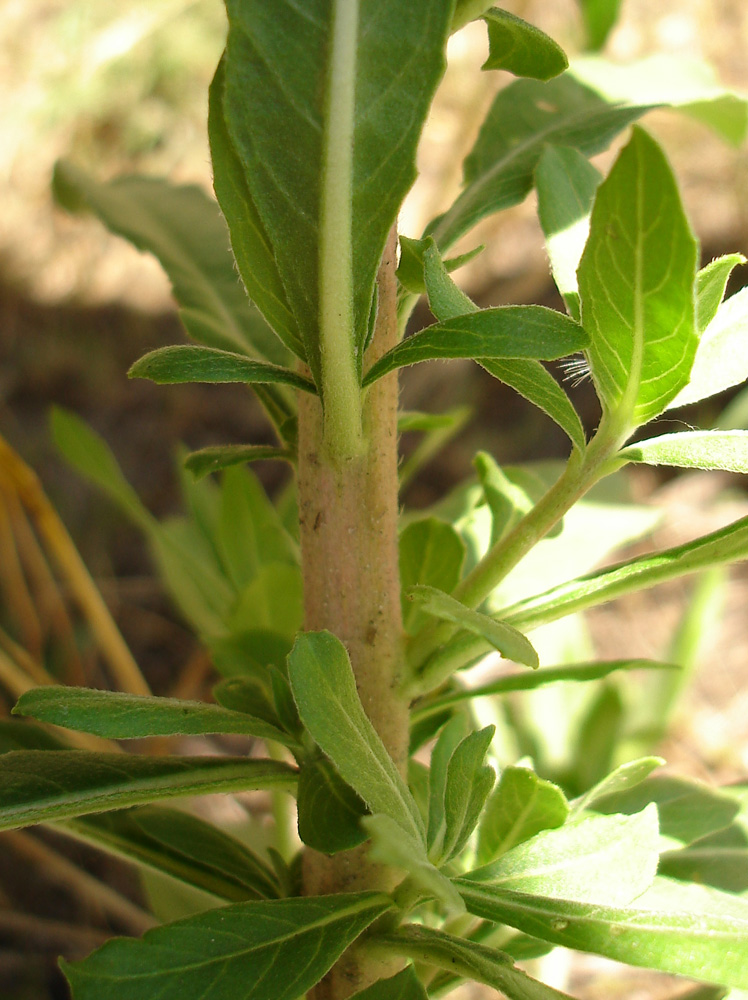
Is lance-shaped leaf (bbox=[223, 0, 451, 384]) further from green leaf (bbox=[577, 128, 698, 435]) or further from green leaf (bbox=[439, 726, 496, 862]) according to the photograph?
green leaf (bbox=[439, 726, 496, 862])

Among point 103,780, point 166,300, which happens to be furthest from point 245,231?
point 166,300

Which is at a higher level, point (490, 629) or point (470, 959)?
point (490, 629)

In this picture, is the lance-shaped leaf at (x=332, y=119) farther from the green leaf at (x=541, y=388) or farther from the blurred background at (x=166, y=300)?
the blurred background at (x=166, y=300)

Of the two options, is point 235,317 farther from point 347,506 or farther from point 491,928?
point 491,928

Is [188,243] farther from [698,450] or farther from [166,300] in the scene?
[166,300]

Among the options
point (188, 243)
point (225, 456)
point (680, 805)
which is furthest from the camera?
point (188, 243)

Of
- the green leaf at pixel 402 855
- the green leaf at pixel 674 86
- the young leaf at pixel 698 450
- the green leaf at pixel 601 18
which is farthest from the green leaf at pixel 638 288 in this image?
the green leaf at pixel 601 18
